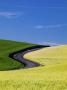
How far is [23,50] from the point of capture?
106 m

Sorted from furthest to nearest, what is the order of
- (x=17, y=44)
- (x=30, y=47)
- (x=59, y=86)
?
(x=17, y=44)
(x=30, y=47)
(x=59, y=86)

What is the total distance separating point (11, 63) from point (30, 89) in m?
65.0

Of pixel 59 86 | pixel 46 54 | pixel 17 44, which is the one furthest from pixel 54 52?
pixel 59 86

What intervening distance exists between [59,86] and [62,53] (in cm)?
7603

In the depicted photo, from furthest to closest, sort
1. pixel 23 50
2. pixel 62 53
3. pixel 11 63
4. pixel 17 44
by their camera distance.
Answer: pixel 17 44
pixel 23 50
pixel 62 53
pixel 11 63

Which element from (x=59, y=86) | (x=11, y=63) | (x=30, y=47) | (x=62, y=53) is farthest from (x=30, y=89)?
(x=30, y=47)

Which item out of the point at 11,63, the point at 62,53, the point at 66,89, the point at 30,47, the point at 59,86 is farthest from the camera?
the point at 30,47

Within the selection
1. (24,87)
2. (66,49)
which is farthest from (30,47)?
(24,87)

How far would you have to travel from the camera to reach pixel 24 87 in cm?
1230

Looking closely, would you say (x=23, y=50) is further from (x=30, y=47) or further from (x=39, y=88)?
(x=39, y=88)

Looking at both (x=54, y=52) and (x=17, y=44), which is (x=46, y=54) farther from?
(x=17, y=44)

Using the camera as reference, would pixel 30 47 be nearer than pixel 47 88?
No

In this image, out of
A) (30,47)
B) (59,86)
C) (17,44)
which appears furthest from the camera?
(17,44)

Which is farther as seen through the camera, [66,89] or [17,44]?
[17,44]
